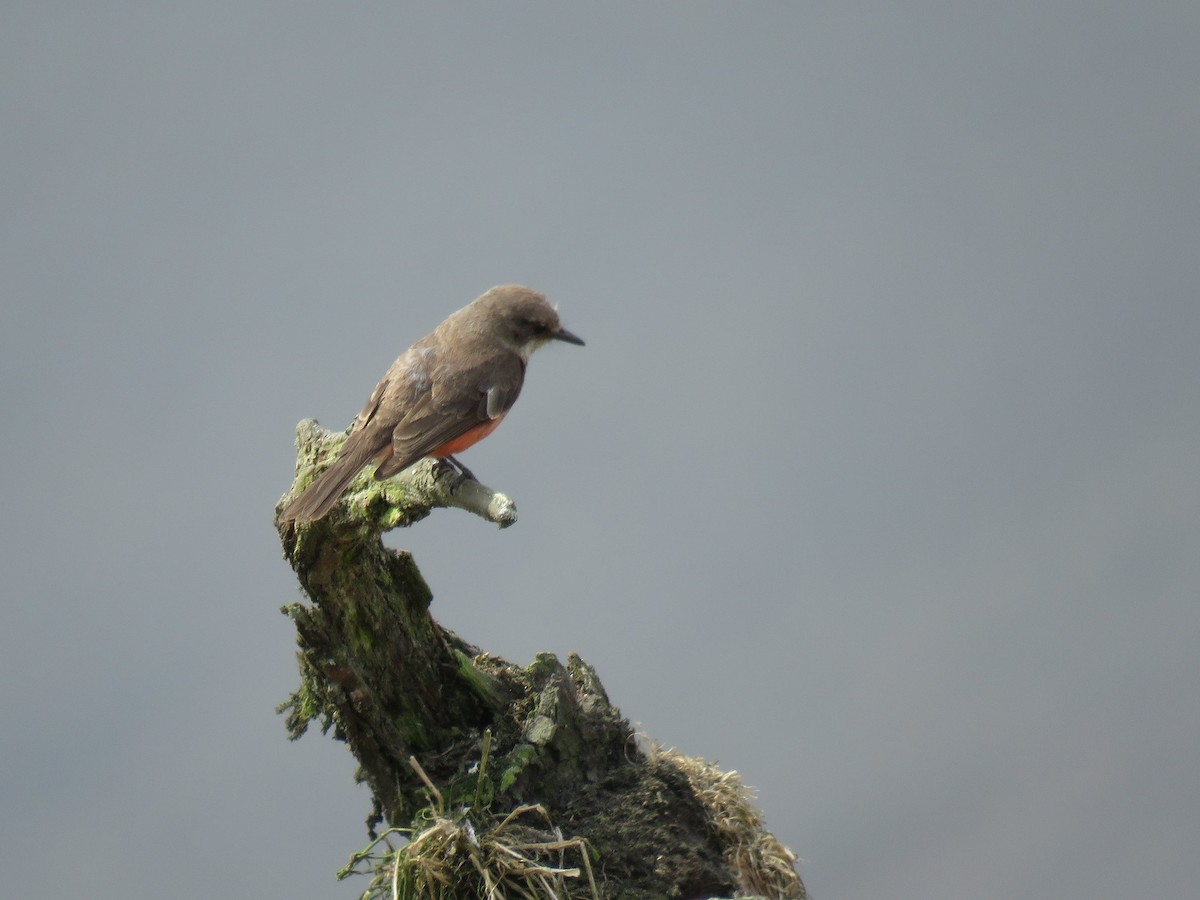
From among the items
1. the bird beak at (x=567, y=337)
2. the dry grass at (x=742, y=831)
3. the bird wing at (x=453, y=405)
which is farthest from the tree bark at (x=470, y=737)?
the bird beak at (x=567, y=337)

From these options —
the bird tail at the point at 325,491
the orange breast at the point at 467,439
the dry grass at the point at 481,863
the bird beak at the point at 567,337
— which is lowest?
the dry grass at the point at 481,863

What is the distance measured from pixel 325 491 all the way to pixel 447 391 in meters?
0.97

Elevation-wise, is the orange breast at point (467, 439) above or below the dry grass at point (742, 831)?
above

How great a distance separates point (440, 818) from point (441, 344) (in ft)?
7.41

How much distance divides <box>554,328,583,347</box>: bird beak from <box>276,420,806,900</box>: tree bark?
145 cm

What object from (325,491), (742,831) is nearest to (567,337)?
(325,491)

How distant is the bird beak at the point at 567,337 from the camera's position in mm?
6094

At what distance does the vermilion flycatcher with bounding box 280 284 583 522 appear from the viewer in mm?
4764

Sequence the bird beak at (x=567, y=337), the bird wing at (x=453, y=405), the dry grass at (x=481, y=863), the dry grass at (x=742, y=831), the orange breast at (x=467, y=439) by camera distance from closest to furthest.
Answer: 1. the dry grass at (x=481, y=863)
2. the dry grass at (x=742, y=831)
3. the bird wing at (x=453, y=405)
4. the orange breast at (x=467, y=439)
5. the bird beak at (x=567, y=337)

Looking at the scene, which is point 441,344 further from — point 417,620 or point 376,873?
point 376,873

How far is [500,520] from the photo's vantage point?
4316 mm

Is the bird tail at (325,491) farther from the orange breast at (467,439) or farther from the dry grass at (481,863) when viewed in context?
the dry grass at (481,863)

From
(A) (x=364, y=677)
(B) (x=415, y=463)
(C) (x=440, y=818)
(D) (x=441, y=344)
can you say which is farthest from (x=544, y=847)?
(D) (x=441, y=344)

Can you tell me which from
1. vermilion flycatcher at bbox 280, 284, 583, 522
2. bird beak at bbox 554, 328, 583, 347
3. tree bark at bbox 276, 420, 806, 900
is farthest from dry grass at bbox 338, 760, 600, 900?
bird beak at bbox 554, 328, 583, 347
